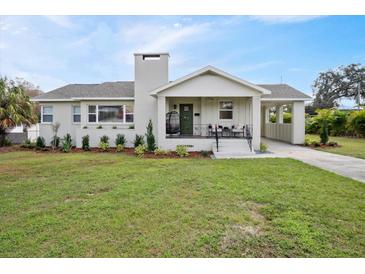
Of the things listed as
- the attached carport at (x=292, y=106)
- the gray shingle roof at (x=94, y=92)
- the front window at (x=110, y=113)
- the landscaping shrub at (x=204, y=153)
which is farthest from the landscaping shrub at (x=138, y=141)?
the attached carport at (x=292, y=106)

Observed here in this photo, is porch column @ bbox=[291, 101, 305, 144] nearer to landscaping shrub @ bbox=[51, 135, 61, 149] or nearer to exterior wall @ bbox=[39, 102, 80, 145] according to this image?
exterior wall @ bbox=[39, 102, 80, 145]

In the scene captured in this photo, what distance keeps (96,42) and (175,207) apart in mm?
16897

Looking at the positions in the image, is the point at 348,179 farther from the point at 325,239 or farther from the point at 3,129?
the point at 3,129

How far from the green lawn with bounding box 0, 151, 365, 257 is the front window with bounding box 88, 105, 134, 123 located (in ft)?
29.6

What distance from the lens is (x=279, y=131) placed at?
20.7 metres

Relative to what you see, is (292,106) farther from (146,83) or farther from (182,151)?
(146,83)

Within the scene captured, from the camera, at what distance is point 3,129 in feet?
58.3

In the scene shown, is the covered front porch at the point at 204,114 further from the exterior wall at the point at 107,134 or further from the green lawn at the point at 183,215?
the green lawn at the point at 183,215

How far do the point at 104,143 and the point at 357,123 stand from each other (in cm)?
2103

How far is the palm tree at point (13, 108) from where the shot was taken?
57.0 feet

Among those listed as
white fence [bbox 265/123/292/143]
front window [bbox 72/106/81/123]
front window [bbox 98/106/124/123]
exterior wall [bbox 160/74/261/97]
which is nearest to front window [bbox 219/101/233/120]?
exterior wall [bbox 160/74/261/97]

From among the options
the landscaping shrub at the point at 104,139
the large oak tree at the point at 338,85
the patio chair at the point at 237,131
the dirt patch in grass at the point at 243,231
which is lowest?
the dirt patch in grass at the point at 243,231

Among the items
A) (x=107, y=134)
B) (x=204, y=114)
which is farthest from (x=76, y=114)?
(x=204, y=114)

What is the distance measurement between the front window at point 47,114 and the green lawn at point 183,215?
1067 centimetres
